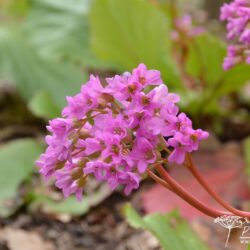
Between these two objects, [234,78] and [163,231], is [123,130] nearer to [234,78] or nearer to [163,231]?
[163,231]

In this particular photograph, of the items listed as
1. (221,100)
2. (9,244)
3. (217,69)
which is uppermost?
(217,69)

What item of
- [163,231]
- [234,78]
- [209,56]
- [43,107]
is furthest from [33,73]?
[163,231]

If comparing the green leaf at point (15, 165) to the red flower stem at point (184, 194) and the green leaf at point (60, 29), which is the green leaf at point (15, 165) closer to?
the green leaf at point (60, 29)

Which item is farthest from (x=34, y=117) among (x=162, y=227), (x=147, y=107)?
(x=147, y=107)

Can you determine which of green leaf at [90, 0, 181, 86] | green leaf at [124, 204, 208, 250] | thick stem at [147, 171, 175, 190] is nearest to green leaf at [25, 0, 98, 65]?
green leaf at [90, 0, 181, 86]

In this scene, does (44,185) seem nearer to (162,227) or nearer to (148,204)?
(148,204)

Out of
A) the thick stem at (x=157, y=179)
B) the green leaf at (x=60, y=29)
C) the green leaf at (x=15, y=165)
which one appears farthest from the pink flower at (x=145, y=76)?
the green leaf at (x=60, y=29)
